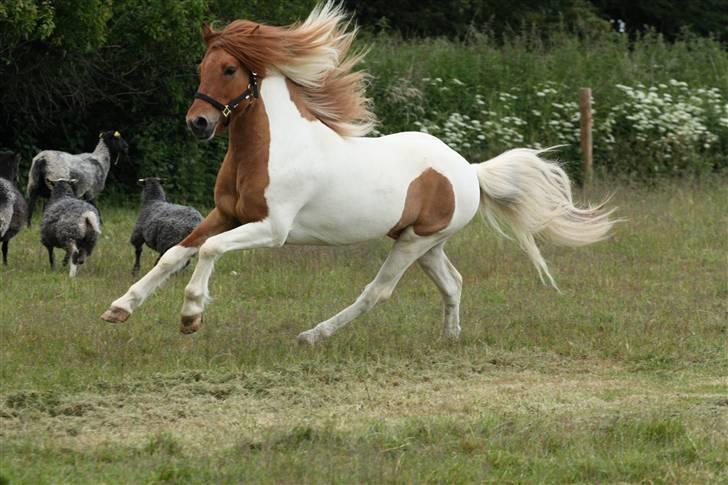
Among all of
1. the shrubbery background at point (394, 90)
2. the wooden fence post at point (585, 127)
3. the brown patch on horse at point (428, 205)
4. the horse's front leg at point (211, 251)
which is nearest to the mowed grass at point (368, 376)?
the horse's front leg at point (211, 251)

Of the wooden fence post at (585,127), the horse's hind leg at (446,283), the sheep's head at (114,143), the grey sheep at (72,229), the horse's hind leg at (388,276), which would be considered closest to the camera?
the horse's hind leg at (388,276)

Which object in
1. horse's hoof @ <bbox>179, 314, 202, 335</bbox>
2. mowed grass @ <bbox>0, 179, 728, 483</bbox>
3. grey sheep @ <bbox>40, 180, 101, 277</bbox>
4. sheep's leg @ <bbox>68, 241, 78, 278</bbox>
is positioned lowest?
mowed grass @ <bbox>0, 179, 728, 483</bbox>

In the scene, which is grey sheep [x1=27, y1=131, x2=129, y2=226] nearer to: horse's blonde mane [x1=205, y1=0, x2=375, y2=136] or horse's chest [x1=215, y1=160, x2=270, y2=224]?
horse's blonde mane [x1=205, y1=0, x2=375, y2=136]

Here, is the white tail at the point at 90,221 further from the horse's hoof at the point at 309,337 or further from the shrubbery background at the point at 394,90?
the shrubbery background at the point at 394,90

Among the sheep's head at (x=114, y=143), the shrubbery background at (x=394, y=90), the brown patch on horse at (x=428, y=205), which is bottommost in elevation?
the brown patch on horse at (x=428, y=205)

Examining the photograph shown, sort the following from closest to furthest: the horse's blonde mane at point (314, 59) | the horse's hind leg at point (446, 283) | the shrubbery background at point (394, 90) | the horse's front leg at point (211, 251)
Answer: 1. the horse's front leg at point (211, 251)
2. the horse's blonde mane at point (314, 59)
3. the horse's hind leg at point (446, 283)
4. the shrubbery background at point (394, 90)

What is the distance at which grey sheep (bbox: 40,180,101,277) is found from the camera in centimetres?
1260

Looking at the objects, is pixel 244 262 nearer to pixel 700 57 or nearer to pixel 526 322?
pixel 526 322

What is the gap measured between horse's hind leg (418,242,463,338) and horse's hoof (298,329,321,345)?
106cm

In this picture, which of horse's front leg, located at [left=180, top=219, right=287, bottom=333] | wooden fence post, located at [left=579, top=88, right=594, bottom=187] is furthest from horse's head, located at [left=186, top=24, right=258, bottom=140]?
wooden fence post, located at [left=579, top=88, right=594, bottom=187]

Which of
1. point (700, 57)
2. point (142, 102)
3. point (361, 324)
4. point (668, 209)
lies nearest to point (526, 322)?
point (361, 324)

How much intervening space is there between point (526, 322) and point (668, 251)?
14.6ft

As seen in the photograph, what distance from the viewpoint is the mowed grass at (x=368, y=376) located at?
21.3 feet

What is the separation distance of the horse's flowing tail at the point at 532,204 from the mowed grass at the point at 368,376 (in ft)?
2.27
